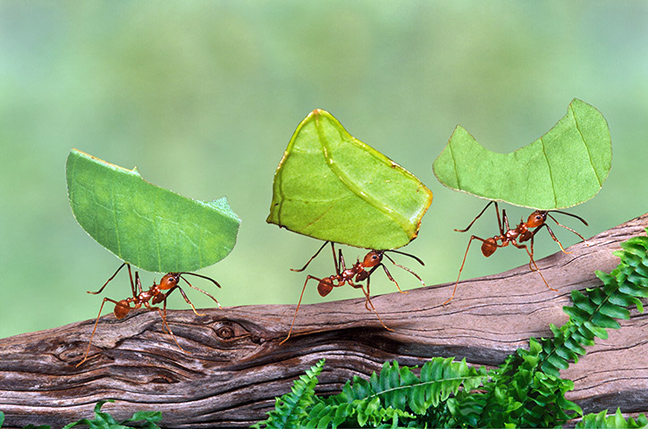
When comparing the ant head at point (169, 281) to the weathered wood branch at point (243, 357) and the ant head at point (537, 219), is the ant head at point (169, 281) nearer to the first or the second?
the weathered wood branch at point (243, 357)

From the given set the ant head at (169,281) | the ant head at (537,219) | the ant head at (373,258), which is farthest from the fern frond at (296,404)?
the ant head at (537,219)

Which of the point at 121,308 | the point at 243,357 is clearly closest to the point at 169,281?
the point at 121,308

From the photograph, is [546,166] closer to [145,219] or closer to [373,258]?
[373,258]

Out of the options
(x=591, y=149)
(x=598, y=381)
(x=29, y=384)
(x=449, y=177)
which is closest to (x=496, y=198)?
(x=449, y=177)

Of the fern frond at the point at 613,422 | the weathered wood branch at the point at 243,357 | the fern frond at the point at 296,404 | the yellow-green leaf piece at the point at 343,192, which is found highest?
the yellow-green leaf piece at the point at 343,192

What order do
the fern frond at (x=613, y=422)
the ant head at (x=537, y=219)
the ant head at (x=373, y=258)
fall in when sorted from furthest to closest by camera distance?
1. the ant head at (x=537, y=219)
2. the ant head at (x=373, y=258)
3. the fern frond at (x=613, y=422)

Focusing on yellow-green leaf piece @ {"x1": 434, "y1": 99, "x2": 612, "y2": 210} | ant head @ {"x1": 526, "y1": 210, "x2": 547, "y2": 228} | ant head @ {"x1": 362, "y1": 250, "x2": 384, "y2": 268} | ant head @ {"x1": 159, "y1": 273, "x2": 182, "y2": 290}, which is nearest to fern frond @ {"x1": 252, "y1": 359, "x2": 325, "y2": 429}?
ant head @ {"x1": 362, "y1": 250, "x2": 384, "y2": 268}
